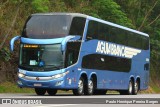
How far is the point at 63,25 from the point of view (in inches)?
960

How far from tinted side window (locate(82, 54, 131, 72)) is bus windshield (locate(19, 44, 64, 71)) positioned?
6.69 ft

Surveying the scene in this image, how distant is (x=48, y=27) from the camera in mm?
24375

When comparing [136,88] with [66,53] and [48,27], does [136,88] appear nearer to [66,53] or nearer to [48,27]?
[66,53]

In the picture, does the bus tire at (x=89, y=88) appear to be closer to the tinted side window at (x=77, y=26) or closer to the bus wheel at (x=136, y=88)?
the tinted side window at (x=77, y=26)

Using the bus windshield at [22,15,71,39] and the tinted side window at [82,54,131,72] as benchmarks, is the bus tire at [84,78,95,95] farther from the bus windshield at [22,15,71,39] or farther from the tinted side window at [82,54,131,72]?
the bus windshield at [22,15,71,39]

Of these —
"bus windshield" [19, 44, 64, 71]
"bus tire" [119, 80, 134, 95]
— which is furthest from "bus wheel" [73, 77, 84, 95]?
"bus tire" [119, 80, 134, 95]

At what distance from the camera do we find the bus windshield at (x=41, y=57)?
24.1 meters

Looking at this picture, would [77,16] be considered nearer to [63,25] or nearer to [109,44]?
[63,25]

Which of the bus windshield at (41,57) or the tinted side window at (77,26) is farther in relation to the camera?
the tinted side window at (77,26)

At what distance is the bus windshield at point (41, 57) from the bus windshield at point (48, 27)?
51cm

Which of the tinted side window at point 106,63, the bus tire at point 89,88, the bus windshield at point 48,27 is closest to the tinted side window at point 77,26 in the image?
the bus windshield at point 48,27

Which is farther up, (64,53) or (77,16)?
(77,16)

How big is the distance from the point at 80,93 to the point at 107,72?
11.5 feet

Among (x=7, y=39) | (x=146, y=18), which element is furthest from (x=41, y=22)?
(x=146, y=18)
